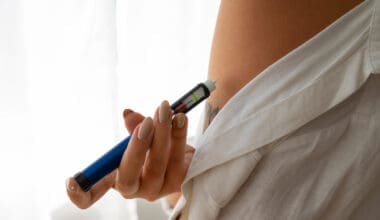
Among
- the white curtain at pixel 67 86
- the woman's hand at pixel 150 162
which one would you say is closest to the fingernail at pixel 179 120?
the woman's hand at pixel 150 162

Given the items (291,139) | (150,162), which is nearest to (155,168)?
(150,162)

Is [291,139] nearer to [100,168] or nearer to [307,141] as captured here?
[307,141]

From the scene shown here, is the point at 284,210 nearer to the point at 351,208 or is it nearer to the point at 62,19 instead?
the point at 351,208

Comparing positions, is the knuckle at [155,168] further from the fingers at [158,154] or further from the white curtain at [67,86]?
the white curtain at [67,86]

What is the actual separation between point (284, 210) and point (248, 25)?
0.21m

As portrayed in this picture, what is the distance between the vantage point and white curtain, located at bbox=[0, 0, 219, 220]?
1.46ft

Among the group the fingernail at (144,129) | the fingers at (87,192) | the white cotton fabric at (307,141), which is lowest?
the white cotton fabric at (307,141)

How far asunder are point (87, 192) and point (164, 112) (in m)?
0.11

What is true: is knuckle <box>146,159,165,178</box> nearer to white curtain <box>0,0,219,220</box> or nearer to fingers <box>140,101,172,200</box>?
fingers <box>140,101,172,200</box>

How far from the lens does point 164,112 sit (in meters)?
0.36

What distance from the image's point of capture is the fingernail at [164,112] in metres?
0.36

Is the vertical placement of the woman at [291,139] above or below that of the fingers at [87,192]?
below

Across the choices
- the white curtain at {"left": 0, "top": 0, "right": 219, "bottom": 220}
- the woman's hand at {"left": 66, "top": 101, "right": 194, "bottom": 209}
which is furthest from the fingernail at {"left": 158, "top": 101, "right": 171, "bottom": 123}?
the white curtain at {"left": 0, "top": 0, "right": 219, "bottom": 220}

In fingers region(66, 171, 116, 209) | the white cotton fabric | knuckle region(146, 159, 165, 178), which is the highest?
fingers region(66, 171, 116, 209)
